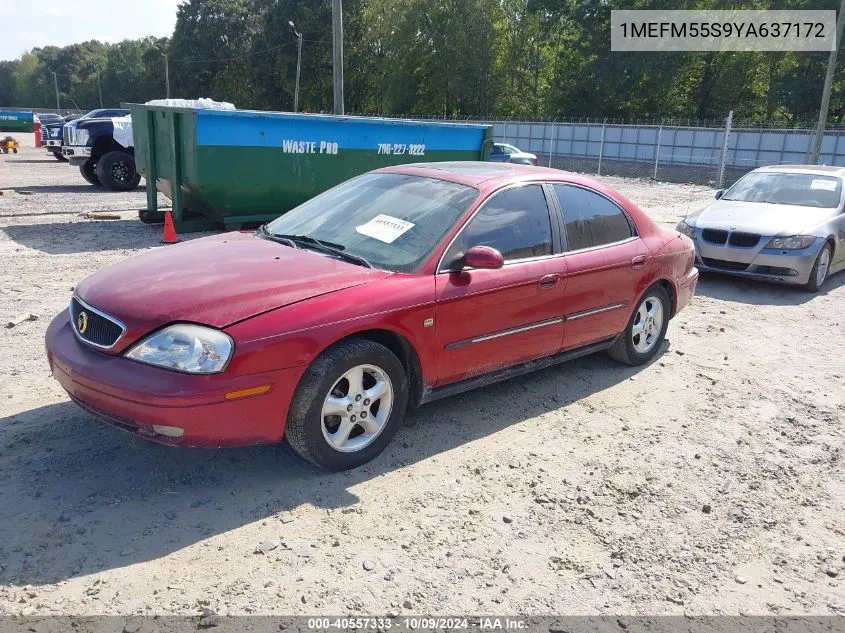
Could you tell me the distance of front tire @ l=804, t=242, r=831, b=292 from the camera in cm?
852

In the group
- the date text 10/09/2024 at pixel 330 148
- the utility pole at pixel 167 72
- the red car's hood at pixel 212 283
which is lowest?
the red car's hood at pixel 212 283

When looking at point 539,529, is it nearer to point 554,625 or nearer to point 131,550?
point 554,625

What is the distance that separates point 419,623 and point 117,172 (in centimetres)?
1589

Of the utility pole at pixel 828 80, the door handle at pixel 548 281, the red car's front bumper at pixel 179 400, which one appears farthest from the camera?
the utility pole at pixel 828 80

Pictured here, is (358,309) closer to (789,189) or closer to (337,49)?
(789,189)

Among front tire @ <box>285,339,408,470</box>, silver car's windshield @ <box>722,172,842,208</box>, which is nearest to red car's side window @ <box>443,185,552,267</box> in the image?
front tire @ <box>285,339,408,470</box>

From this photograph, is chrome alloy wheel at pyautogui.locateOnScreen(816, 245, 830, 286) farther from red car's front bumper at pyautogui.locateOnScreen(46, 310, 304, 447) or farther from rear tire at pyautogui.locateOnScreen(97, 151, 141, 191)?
rear tire at pyautogui.locateOnScreen(97, 151, 141, 191)

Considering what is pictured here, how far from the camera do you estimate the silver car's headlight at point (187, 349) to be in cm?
317

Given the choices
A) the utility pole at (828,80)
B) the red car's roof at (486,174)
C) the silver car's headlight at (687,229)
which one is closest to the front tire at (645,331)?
the red car's roof at (486,174)

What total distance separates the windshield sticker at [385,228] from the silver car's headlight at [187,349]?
133 centimetres

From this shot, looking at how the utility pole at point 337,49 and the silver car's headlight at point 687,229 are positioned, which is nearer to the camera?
the silver car's headlight at point 687,229

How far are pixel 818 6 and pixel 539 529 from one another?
42182mm

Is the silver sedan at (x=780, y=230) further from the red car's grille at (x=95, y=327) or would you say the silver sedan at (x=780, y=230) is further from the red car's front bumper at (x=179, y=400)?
the red car's grille at (x=95, y=327)

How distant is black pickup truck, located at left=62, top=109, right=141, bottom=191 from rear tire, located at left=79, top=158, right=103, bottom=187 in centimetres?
2
